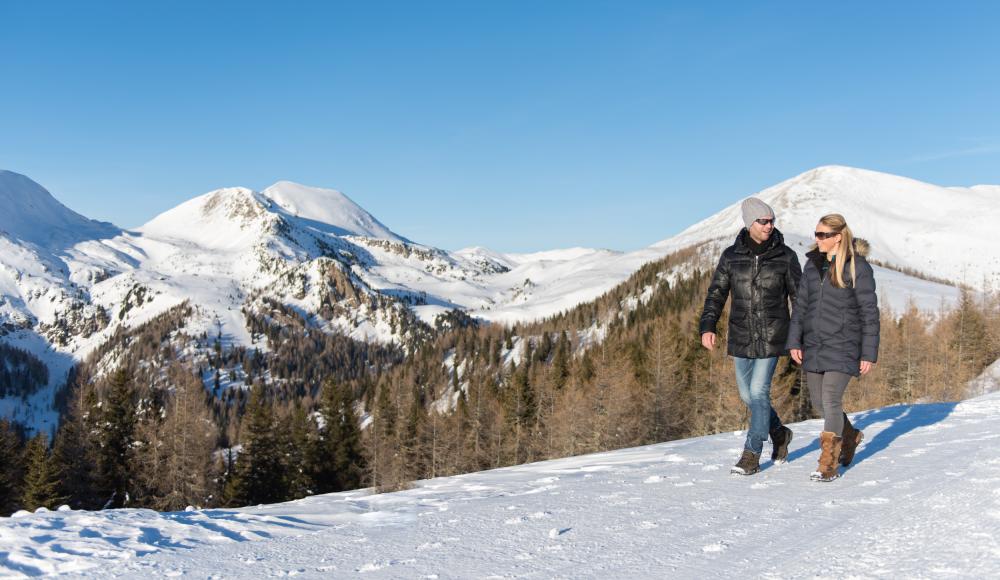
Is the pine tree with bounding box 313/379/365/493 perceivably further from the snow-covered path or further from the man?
the man

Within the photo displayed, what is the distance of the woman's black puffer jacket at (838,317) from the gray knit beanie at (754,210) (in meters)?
0.82

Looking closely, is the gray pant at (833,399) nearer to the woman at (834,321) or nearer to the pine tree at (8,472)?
the woman at (834,321)

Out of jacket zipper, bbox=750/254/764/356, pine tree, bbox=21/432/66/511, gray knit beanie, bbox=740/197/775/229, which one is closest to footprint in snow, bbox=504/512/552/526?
jacket zipper, bbox=750/254/764/356

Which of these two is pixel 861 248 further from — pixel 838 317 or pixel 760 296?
pixel 760 296

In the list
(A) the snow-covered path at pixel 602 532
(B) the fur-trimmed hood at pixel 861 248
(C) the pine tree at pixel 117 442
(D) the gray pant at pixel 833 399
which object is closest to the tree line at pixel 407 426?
(C) the pine tree at pixel 117 442

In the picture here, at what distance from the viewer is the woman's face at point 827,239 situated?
7.58 m

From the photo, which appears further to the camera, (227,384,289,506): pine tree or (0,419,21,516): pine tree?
(227,384,289,506): pine tree

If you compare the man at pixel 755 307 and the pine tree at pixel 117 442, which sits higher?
the man at pixel 755 307

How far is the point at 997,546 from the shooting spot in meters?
4.31

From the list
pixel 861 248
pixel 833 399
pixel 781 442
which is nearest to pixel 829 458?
pixel 833 399

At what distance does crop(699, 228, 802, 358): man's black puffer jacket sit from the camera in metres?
7.94

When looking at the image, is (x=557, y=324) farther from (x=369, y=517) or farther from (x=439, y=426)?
(x=369, y=517)

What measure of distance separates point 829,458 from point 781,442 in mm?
1347

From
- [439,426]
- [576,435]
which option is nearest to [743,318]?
[576,435]
